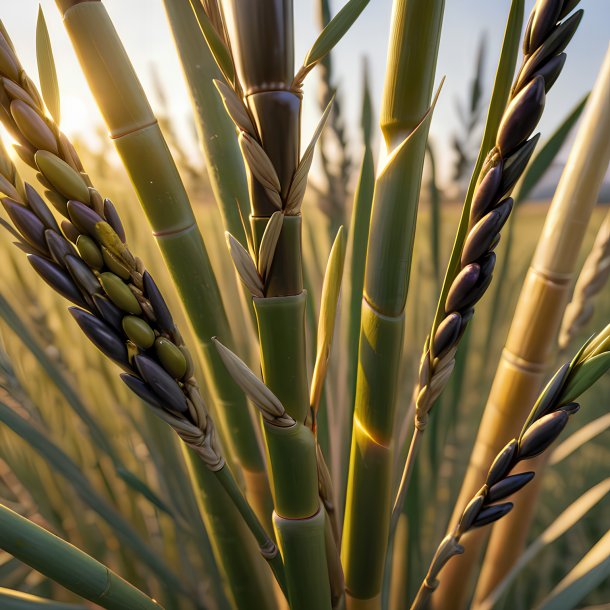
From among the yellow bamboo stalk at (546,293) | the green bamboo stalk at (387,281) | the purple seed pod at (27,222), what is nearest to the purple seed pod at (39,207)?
the purple seed pod at (27,222)

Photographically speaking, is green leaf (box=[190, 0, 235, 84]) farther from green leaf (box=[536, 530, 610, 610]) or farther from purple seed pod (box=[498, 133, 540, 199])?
green leaf (box=[536, 530, 610, 610])

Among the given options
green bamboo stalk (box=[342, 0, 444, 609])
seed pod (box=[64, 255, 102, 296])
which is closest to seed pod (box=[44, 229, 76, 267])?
seed pod (box=[64, 255, 102, 296])

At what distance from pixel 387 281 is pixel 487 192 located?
0.20ft

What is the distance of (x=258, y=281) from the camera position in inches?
6.3

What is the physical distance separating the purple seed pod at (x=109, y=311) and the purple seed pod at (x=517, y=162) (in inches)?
4.9

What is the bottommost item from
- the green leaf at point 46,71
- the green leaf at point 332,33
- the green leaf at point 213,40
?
the green leaf at point 332,33

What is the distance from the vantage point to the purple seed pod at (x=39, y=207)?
0.15 m

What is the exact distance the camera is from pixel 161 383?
0.52ft

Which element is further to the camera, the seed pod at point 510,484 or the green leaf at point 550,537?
the green leaf at point 550,537

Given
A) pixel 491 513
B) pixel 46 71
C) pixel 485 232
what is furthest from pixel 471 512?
pixel 46 71

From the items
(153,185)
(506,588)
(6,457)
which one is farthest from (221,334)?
(6,457)

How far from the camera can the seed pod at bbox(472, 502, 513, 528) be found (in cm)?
19

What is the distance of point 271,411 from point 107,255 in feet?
0.24

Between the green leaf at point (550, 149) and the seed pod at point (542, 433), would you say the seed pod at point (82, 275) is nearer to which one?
the seed pod at point (542, 433)
